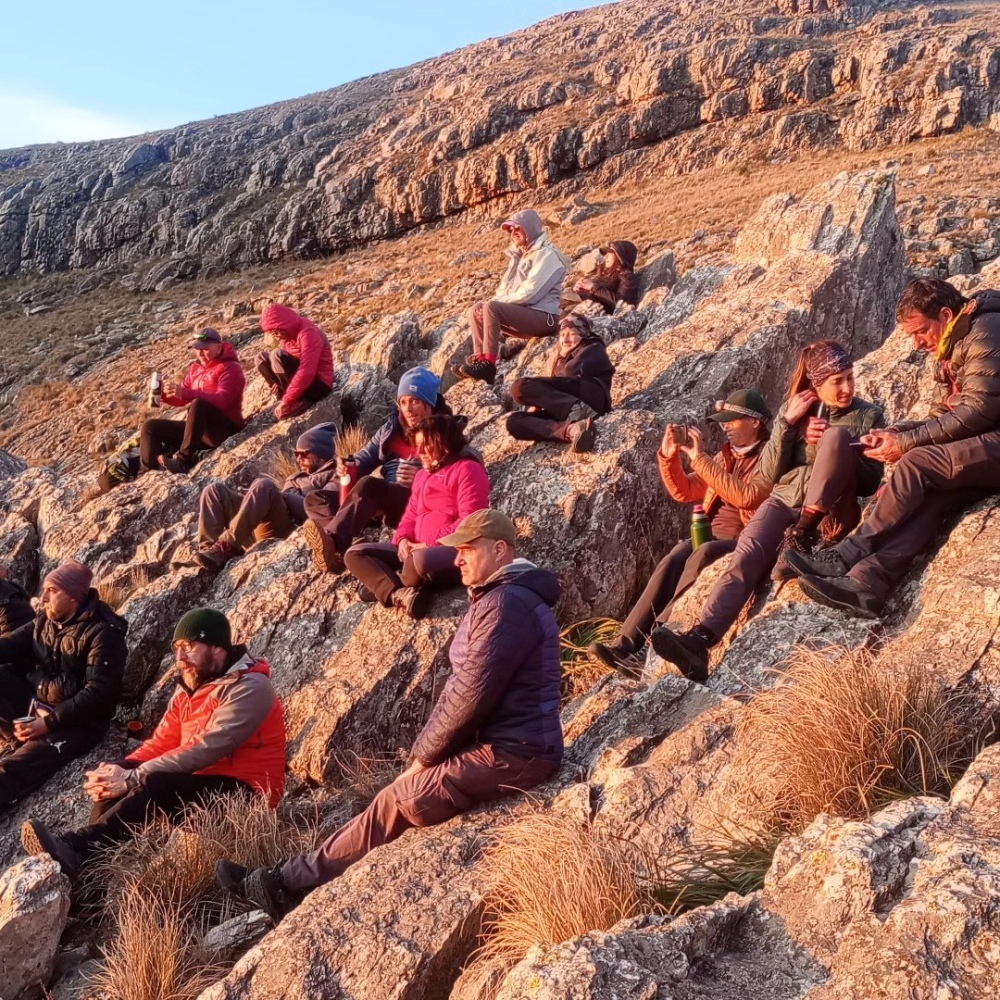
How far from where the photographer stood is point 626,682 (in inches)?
236

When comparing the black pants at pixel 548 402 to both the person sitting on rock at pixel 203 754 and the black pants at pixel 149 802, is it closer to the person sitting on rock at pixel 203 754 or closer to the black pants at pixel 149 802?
the person sitting on rock at pixel 203 754

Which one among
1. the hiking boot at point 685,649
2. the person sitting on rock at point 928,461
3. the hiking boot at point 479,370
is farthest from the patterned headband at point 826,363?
the hiking boot at point 479,370

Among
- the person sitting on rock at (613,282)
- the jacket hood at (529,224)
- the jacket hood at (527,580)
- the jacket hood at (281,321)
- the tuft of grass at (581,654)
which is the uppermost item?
the jacket hood at (529,224)

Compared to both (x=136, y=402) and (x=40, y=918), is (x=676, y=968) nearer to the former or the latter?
(x=40, y=918)

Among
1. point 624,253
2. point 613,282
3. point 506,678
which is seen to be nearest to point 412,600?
point 506,678

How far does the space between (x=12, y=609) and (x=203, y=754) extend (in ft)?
12.2

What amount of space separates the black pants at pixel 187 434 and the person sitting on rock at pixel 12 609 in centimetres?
373

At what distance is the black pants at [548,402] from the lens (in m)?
8.73

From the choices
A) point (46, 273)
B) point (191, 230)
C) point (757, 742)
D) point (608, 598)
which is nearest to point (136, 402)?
point (608, 598)

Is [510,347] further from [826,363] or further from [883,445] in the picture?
[883,445]

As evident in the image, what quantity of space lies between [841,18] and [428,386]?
5852cm

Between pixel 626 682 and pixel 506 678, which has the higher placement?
pixel 506 678

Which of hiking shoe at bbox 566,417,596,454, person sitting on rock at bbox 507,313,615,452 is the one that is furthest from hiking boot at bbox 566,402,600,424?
hiking shoe at bbox 566,417,596,454

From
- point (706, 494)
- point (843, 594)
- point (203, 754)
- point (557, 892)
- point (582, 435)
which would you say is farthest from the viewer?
point (582, 435)
